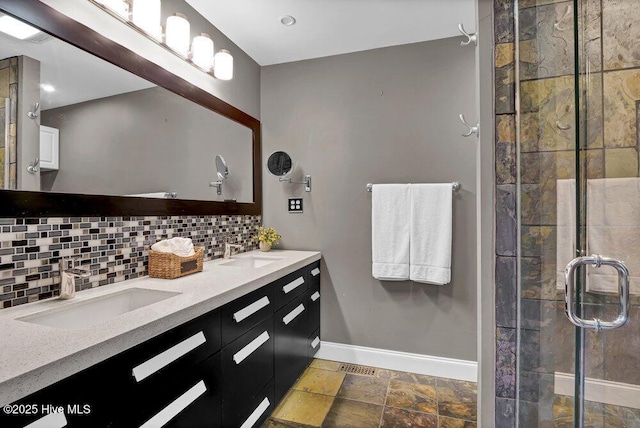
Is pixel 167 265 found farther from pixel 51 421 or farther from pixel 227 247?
pixel 51 421

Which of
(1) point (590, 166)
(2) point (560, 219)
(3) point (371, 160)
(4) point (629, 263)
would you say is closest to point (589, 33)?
(1) point (590, 166)

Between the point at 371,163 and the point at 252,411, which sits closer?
the point at 252,411

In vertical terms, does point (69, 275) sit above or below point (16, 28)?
below

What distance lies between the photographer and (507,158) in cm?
109

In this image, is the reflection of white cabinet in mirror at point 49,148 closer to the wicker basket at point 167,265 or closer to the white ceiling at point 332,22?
the wicker basket at point 167,265

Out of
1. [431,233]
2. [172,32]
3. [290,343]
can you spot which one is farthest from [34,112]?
[431,233]

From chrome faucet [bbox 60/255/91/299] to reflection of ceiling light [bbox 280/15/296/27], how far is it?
1757 mm

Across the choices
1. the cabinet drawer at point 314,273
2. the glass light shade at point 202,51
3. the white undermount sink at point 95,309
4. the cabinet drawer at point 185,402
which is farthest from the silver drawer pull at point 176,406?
the glass light shade at point 202,51

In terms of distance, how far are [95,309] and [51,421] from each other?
1.96 ft

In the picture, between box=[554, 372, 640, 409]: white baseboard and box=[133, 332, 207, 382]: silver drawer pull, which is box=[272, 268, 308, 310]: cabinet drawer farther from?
box=[554, 372, 640, 409]: white baseboard

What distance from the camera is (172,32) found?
5.16 feet

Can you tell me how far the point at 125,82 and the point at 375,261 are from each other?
179cm

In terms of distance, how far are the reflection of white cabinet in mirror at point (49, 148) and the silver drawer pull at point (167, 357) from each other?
812 mm

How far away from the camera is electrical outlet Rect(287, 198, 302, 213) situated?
8.00ft
